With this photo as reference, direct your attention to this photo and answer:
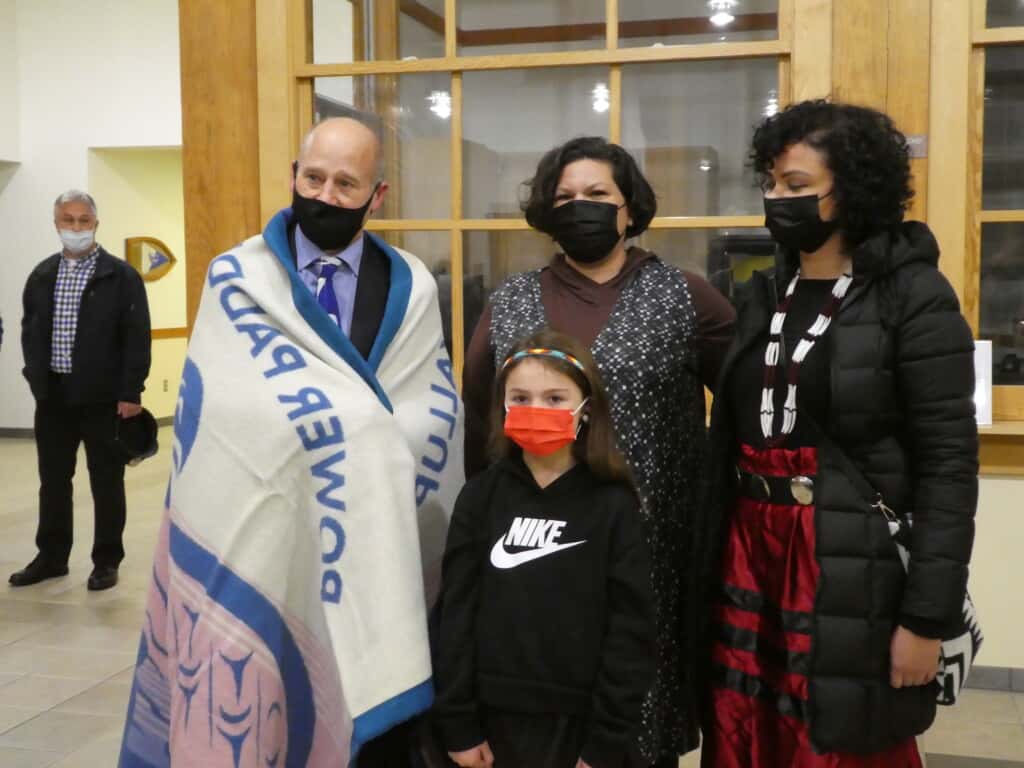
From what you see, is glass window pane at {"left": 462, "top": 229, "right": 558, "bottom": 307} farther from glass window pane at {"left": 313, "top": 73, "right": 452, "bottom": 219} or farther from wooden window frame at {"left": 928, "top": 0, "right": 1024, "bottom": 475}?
wooden window frame at {"left": 928, "top": 0, "right": 1024, "bottom": 475}

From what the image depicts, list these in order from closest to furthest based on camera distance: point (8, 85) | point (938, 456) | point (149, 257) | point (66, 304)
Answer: point (938, 456) → point (66, 304) → point (8, 85) → point (149, 257)

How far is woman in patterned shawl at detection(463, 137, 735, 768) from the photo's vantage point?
1894mm

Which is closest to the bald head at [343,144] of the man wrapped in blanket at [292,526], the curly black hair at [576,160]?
the man wrapped in blanket at [292,526]

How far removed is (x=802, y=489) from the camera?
1696mm

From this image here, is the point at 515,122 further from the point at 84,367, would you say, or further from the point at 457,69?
the point at 84,367

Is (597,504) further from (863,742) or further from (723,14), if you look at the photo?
(723,14)

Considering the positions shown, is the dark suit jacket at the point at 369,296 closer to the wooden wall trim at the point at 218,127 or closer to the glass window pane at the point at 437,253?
the glass window pane at the point at 437,253

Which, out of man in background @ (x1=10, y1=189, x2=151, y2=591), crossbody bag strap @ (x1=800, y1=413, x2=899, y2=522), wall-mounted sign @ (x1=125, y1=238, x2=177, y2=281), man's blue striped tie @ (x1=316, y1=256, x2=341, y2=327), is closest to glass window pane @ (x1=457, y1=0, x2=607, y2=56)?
man's blue striped tie @ (x1=316, y1=256, x2=341, y2=327)

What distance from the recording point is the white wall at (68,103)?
873 cm

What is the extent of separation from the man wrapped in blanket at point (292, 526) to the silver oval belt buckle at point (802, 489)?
60cm

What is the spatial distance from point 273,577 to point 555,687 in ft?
1.55

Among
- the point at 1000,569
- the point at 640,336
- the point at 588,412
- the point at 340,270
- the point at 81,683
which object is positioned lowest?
the point at 81,683

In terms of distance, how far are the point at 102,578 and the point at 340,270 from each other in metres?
3.16

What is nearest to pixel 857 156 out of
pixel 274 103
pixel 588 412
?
pixel 588 412
